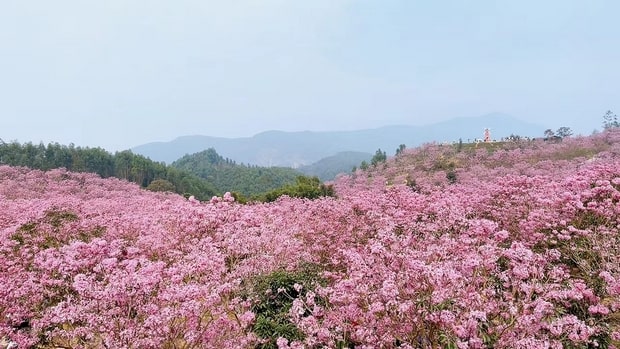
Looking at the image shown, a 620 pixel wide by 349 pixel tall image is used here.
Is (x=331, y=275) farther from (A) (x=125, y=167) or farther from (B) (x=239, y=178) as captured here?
(B) (x=239, y=178)

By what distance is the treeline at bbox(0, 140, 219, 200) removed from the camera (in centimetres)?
6038

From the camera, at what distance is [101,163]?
7412cm

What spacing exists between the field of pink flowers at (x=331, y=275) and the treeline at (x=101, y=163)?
49.2 m

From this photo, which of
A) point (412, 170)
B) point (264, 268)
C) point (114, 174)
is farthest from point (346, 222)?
point (114, 174)

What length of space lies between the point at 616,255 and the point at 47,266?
10.2 m

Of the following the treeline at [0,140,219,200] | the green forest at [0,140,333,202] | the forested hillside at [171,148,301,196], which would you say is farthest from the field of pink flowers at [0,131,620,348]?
the forested hillside at [171,148,301,196]

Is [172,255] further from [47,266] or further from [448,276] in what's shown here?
[448,276]

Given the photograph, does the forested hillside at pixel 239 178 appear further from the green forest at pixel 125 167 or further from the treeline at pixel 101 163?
the treeline at pixel 101 163

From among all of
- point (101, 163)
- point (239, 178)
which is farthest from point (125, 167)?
point (239, 178)

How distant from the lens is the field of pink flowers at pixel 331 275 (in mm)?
4949

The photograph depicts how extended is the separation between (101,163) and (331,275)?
77922 millimetres

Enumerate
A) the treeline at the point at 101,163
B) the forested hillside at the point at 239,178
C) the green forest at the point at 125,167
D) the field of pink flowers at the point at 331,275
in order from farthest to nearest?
1. the forested hillside at the point at 239,178
2. the treeline at the point at 101,163
3. the green forest at the point at 125,167
4. the field of pink flowers at the point at 331,275

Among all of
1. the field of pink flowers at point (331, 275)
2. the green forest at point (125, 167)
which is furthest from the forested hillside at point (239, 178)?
the field of pink flowers at point (331, 275)

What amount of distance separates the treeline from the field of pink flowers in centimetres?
4916
